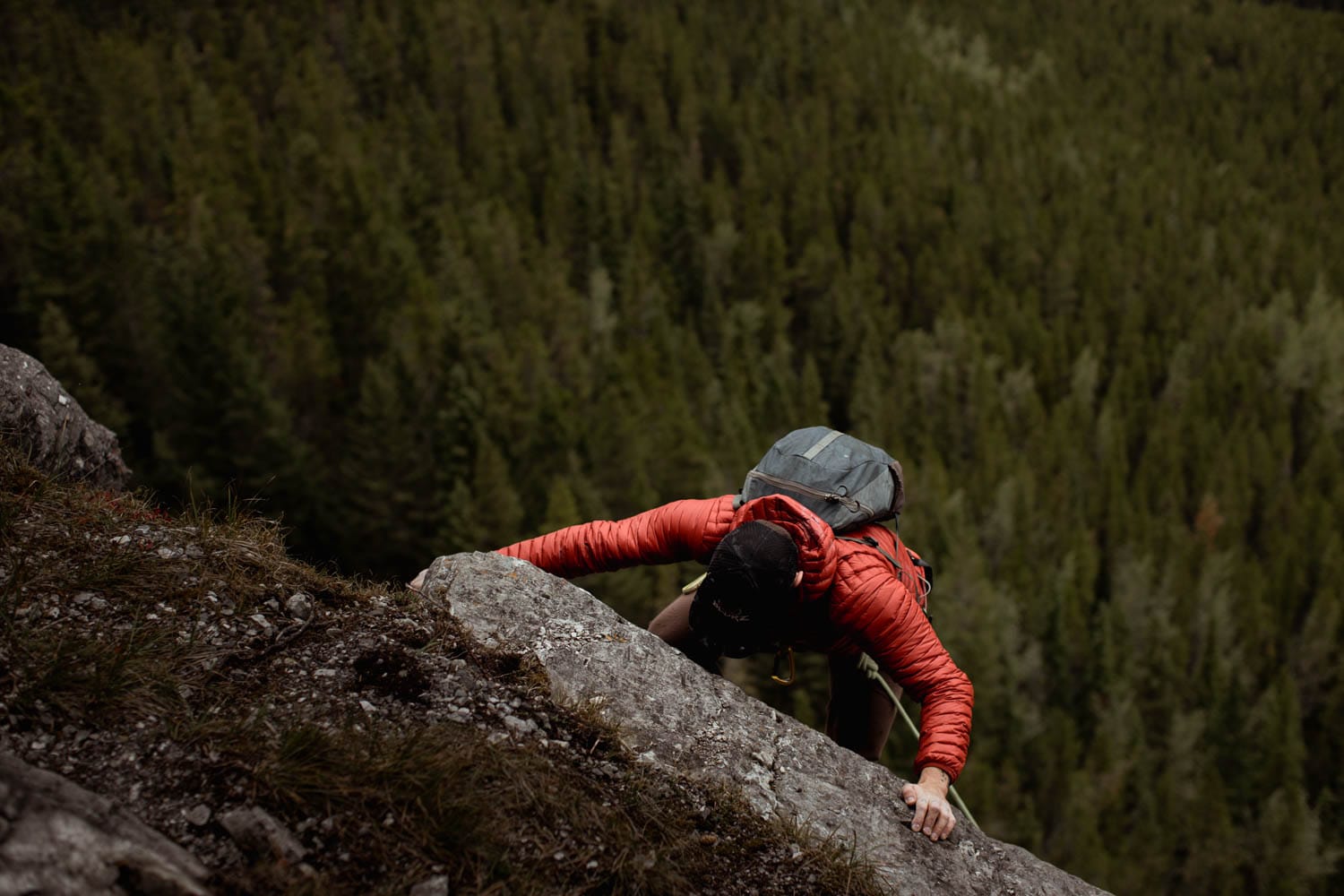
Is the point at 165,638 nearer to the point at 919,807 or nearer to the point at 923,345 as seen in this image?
the point at 919,807

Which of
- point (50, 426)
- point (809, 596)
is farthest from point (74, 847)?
point (50, 426)

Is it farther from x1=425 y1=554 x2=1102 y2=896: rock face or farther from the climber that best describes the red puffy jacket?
x1=425 y1=554 x2=1102 y2=896: rock face

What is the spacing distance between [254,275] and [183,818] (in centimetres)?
6404

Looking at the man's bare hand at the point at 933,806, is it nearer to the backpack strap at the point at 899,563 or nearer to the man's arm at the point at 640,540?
the backpack strap at the point at 899,563

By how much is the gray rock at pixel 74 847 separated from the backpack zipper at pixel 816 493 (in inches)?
124

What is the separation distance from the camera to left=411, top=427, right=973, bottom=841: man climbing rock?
15.0ft

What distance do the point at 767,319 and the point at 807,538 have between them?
88682 mm

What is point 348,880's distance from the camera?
336 centimetres

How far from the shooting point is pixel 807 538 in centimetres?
471

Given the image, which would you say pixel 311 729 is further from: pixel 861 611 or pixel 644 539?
pixel 861 611

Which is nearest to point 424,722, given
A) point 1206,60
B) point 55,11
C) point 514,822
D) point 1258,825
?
point 514,822

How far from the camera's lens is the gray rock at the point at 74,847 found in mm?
2863

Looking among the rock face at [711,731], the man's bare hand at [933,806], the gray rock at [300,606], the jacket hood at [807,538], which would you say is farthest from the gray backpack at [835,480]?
the gray rock at [300,606]

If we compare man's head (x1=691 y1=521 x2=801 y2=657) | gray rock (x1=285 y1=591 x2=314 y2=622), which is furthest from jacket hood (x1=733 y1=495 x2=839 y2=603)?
gray rock (x1=285 y1=591 x2=314 y2=622)
